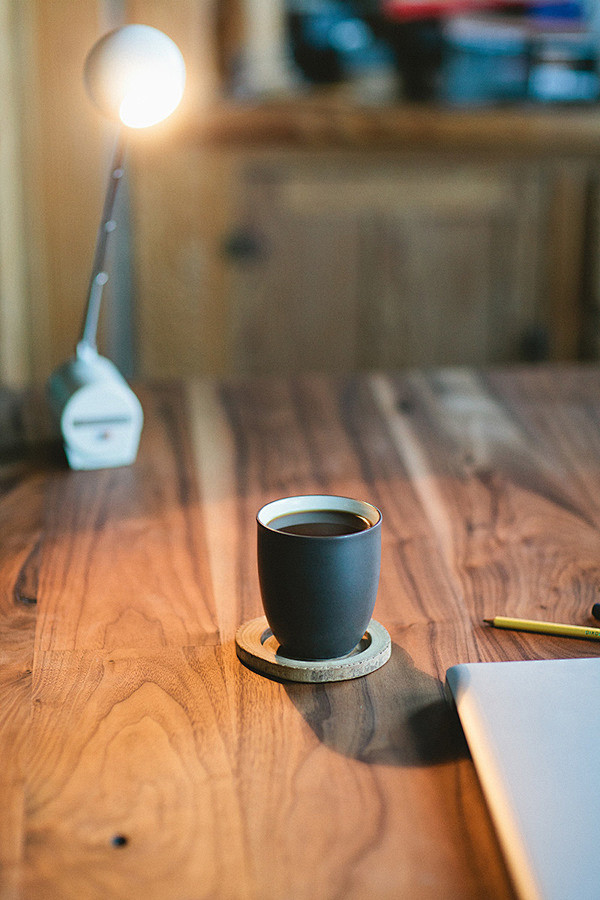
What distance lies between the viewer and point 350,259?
237cm

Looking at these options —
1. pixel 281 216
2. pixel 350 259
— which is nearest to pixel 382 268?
pixel 350 259

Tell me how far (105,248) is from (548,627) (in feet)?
1.93

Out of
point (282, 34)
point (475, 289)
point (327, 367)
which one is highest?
point (282, 34)

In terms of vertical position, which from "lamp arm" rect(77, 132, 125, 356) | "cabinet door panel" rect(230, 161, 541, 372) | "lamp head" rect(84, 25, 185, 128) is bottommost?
"cabinet door panel" rect(230, 161, 541, 372)

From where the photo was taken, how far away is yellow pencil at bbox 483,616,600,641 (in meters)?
0.66

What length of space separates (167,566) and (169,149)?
1.69m

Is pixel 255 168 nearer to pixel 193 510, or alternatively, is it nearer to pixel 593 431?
pixel 593 431

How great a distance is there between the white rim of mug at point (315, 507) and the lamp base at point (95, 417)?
396 millimetres

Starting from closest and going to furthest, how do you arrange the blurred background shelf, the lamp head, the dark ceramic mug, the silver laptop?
the silver laptop < the dark ceramic mug < the lamp head < the blurred background shelf

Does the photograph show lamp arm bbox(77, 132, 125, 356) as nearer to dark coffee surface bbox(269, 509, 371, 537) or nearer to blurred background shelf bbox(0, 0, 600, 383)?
dark coffee surface bbox(269, 509, 371, 537)

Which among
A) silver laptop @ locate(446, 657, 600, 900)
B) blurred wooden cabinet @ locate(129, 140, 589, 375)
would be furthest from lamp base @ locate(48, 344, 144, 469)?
blurred wooden cabinet @ locate(129, 140, 589, 375)

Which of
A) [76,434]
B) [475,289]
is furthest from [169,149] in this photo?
[76,434]

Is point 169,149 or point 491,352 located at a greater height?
point 169,149

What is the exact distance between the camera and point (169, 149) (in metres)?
2.26
